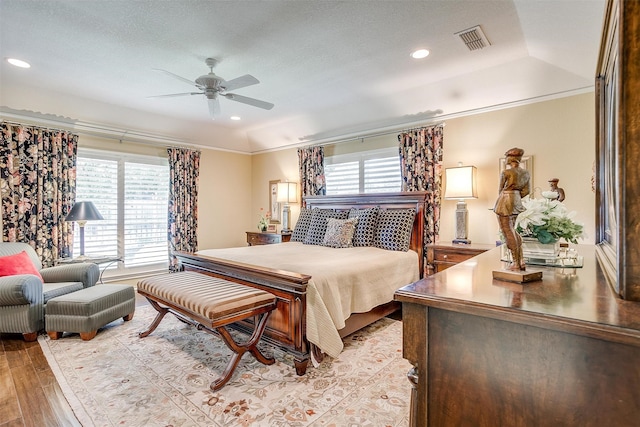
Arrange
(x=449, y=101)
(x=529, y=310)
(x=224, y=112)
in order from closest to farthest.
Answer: (x=529, y=310)
(x=449, y=101)
(x=224, y=112)

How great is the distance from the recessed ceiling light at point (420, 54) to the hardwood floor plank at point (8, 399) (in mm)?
3976

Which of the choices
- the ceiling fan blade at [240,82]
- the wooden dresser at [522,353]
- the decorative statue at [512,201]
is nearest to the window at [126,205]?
the ceiling fan blade at [240,82]

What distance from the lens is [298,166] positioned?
5848mm

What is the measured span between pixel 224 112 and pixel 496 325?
490 centimetres

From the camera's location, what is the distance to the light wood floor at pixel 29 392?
1883 millimetres

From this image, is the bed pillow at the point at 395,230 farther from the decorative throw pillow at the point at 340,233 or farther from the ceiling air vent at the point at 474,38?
the ceiling air vent at the point at 474,38

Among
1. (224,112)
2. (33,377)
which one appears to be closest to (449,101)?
(224,112)

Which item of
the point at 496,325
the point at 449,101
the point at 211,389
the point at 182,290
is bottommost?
the point at 211,389

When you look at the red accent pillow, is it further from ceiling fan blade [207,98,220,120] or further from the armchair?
ceiling fan blade [207,98,220,120]

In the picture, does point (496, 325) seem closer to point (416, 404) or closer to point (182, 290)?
point (416, 404)

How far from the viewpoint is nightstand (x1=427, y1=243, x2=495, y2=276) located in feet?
11.3

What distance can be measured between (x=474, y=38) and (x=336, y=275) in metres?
2.35

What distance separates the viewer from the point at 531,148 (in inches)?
140

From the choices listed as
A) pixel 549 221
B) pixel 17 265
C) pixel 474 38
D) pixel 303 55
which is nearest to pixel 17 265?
pixel 17 265
